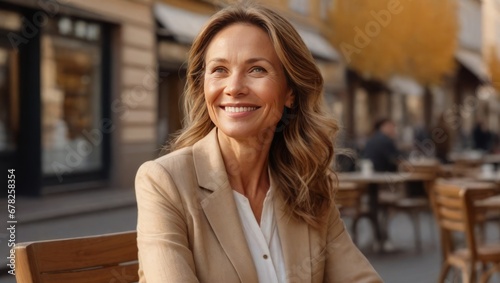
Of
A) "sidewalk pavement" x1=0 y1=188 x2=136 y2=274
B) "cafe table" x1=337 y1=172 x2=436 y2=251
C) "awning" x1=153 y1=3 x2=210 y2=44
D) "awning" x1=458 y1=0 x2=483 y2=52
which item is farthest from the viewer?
"awning" x1=458 y1=0 x2=483 y2=52

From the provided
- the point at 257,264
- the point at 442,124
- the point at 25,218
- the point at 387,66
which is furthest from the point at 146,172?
the point at 387,66

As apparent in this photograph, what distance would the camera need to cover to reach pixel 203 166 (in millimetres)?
2188

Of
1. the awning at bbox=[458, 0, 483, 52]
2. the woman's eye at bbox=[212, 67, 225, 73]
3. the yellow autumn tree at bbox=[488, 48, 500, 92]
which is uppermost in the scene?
the awning at bbox=[458, 0, 483, 52]

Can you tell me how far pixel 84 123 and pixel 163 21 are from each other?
2.73 metres

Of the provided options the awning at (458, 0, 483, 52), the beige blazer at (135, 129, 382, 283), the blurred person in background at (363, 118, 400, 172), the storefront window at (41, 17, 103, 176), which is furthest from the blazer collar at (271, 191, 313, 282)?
the awning at (458, 0, 483, 52)

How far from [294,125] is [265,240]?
0.43m

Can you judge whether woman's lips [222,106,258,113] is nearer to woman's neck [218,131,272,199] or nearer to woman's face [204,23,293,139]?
woman's face [204,23,293,139]

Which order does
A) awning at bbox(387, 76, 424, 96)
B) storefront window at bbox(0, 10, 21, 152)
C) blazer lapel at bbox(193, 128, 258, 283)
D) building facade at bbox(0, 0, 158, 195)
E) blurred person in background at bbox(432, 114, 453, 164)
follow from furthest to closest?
1. awning at bbox(387, 76, 424, 96)
2. blurred person in background at bbox(432, 114, 453, 164)
3. building facade at bbox(0, 0, 158, 195)
4. storefront window at bbox(0, 10, 21, 152)
5. blazer lapel at bbox(193, 128, 258, 283)

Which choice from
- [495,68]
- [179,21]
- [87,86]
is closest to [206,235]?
[87,86]

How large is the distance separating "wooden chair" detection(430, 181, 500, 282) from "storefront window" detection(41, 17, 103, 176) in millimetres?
8847

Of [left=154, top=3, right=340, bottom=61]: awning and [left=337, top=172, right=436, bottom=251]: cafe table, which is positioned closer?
[left=337, top=172, right=436, bottom=251]: cafe table

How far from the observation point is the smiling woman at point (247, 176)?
2027 mm

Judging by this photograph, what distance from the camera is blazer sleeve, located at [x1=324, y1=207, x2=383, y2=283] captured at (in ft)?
7.42

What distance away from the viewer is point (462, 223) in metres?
5.17
